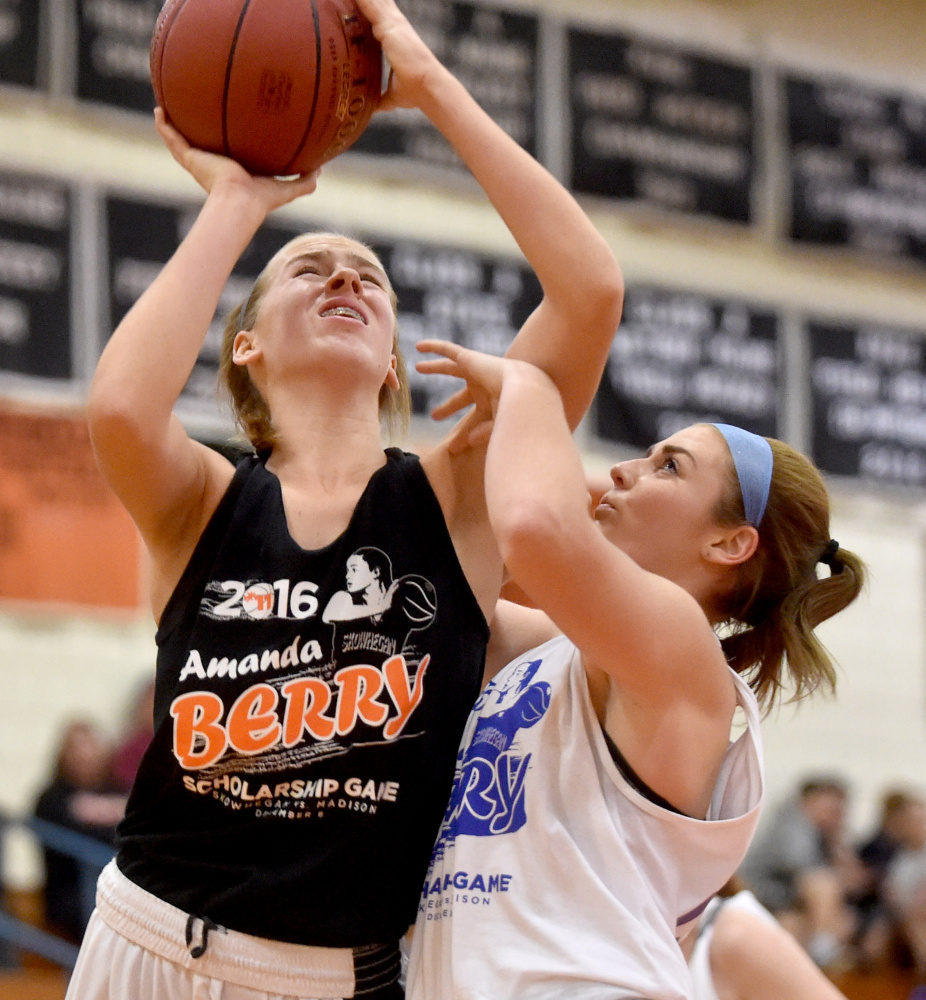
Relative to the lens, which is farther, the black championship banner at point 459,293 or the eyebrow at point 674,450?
the black championship banner at point 459,293

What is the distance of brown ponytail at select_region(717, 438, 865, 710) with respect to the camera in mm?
2457

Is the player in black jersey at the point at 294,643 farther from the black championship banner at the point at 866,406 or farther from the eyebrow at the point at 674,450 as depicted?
the black championship banner at the point at 866,406

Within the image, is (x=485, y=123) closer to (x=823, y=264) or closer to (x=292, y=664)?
(x=292, y=664)

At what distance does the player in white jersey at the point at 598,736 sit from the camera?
2.09 m

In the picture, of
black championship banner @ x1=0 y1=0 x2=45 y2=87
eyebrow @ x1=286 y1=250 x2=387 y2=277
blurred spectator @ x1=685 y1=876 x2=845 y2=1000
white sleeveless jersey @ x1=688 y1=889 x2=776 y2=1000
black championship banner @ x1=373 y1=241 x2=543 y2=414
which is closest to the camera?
eyebrow @ x1=286 y1=250 x2=387 y2=277

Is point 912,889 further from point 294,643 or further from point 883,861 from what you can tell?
point 294,643

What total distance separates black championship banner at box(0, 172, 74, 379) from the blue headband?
16.3 ft

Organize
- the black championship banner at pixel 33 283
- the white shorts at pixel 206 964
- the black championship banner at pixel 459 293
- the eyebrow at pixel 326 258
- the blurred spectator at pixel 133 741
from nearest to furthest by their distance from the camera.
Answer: the white shorts at pixel 206 964, the eyebrow at pixel 326 258, the blurred spectator at pixel 133 741, the black championship banner at pixel 33 283, the black championship banner at pixel 459 293

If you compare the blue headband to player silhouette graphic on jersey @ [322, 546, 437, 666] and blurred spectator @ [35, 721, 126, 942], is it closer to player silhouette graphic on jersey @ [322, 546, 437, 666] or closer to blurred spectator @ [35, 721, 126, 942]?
player silhouette graphic on jersey @ [322, 546, 437, 666]

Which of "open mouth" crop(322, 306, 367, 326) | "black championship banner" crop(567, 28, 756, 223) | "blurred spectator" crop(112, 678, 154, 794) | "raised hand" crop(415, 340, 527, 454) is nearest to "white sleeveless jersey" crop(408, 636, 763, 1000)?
"raised hand" crop(415, 340, 527, 454)

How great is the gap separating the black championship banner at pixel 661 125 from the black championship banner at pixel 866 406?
3.24ft

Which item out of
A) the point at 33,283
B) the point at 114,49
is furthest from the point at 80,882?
the point at 114,49

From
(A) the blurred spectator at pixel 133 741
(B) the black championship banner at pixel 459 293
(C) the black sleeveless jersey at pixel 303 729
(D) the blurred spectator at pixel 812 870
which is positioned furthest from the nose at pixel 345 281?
(D) the blurred spectator at pixel 812 870

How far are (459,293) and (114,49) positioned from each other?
84.9 inches
